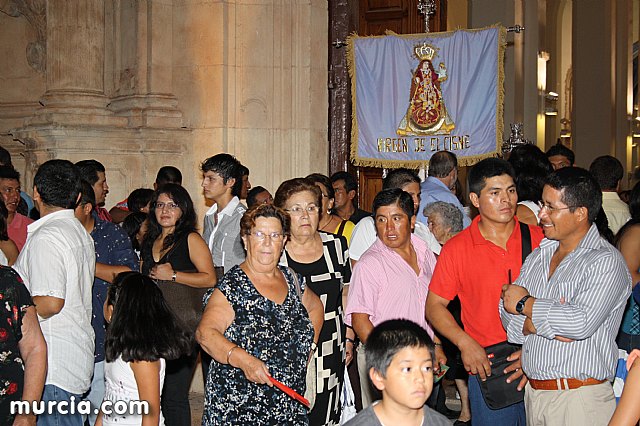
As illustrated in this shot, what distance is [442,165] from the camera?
800 centimetres

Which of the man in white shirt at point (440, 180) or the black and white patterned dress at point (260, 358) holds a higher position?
the man in white shirt at point (440, 180)

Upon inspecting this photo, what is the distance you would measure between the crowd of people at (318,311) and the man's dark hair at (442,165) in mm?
1466

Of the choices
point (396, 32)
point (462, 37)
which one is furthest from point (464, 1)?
point (462, 37)

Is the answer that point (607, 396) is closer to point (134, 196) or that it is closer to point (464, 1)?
point (134, 196)

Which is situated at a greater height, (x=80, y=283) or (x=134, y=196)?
(x=134, y=196)

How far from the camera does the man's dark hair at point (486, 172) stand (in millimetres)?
5520

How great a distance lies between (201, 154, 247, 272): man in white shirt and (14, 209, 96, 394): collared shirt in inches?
78.2

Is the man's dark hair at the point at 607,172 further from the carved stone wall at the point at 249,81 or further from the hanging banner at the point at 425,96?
the carved stone wall at the point at 249,81

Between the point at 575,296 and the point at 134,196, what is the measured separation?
498 centimetres

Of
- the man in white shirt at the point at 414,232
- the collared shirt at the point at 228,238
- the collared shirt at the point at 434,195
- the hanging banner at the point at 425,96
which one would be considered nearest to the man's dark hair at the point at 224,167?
the collared shirt at the point at 228,238

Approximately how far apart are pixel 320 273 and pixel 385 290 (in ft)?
1.34

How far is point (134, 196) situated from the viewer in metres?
8.73

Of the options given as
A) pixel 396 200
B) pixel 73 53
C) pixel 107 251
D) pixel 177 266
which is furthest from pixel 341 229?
pixel 73 53

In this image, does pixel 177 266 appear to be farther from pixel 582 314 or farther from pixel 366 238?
pixel 582 314
